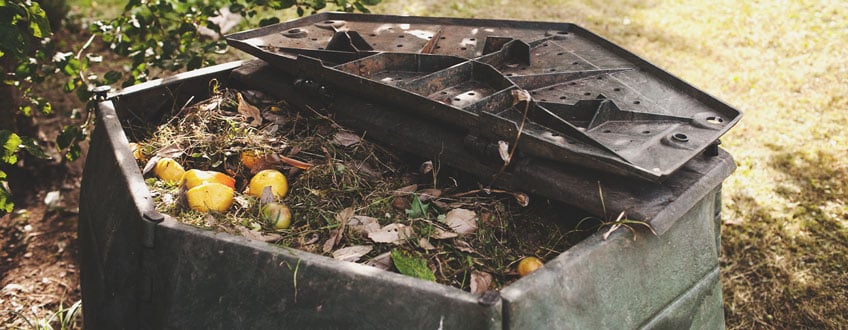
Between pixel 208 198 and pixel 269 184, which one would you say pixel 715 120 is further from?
pixel 208 198

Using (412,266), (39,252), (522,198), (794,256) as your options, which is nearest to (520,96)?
(522,198)

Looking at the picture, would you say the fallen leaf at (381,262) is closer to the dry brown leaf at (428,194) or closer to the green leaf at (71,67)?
the dry brown leaf at (428,194)

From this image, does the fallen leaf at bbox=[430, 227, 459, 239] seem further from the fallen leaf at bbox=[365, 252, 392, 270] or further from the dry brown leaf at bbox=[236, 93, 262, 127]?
the dry brown leaf at bbox=[236, 93, 262, 127]

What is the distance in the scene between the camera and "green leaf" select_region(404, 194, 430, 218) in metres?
2.47

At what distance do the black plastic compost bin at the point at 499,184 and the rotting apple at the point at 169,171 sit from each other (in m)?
0.20

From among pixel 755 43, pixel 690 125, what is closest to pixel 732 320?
pixel 690 125

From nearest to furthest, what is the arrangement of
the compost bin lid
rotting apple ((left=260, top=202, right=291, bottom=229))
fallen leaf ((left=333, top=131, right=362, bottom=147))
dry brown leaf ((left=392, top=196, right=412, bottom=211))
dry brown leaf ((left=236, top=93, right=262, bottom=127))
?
the compost bin lid → rotting apple ((left=260, top=202, right=291, bottom=229)) → dry brown leaf ((left=392, top=196, right=412, bottom=211)) → fallen leaf ((left=333, top=131, right=362, bottom=147)) → dry brown leaf ((left=236, top=93, right=262, bottom=127))

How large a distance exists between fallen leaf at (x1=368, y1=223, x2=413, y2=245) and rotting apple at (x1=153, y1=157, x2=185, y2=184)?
2.83ft

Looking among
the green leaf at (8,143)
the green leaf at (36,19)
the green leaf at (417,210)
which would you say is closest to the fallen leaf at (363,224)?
the green leaf at (417,210)

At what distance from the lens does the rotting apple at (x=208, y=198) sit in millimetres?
2498

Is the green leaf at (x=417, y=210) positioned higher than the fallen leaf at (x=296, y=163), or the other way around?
the fallen leaf at (x=296, y=163)

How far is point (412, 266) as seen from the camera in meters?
2.18

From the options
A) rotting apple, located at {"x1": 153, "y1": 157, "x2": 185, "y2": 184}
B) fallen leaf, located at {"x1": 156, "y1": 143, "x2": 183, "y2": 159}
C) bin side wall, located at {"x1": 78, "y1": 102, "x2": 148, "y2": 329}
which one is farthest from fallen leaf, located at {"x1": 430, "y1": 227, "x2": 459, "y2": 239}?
fallen leaf, located at {"x1": 156, "y1": 143, "x2": 183, "y2": 159}

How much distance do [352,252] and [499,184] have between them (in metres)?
0.54
